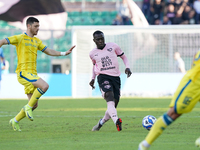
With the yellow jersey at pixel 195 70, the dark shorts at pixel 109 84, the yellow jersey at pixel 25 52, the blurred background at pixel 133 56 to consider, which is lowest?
the blurred background at pixel 133 56

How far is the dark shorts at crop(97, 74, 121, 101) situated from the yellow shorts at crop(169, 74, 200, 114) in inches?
105

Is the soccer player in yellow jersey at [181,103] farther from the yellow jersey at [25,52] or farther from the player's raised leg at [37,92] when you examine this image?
the yellow jersey at [25,52]

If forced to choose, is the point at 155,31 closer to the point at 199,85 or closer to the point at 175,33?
the point at 175,33

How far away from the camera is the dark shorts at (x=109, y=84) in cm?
680

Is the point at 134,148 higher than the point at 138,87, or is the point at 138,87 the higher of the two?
the point at 134,148

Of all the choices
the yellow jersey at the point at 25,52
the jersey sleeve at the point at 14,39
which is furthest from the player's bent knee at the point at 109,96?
the jersey sleeve at the point at 14,39

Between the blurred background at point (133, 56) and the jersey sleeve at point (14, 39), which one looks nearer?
the jersey sleeve at point (14, 39)


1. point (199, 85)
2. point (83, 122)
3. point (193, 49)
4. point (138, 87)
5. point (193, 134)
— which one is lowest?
point (138, 87)

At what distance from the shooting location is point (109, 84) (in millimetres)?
6844

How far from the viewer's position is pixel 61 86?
683 inches

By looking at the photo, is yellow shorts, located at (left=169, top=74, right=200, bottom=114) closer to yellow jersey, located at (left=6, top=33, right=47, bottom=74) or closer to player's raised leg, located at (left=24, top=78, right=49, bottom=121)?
player's raised leg, located at (left=24, top=78, right=49, bottom=121)

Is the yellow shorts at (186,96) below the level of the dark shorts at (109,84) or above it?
above

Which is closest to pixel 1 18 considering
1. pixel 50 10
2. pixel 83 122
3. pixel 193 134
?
pixel 50 10

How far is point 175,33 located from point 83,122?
10.9 metres
